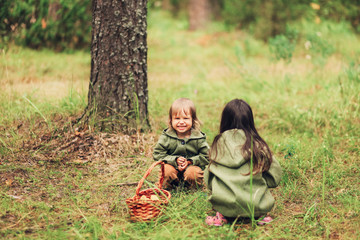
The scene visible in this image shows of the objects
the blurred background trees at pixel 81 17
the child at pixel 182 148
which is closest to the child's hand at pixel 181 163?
the child at pixel 182 148

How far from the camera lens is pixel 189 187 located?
10.4 ft

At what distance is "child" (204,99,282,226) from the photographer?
2.46 metres

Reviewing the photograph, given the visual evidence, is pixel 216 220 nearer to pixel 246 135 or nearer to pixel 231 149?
pixel 231 149

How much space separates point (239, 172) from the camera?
98.9 inches

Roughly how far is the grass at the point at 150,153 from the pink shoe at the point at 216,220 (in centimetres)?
5

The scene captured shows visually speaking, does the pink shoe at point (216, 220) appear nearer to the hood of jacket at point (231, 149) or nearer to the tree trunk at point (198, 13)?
the hood of jacket at point (231, 149)

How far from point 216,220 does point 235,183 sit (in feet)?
1.10

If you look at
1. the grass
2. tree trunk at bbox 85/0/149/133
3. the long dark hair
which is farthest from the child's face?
tree trunk at bbox 85/0/149/133

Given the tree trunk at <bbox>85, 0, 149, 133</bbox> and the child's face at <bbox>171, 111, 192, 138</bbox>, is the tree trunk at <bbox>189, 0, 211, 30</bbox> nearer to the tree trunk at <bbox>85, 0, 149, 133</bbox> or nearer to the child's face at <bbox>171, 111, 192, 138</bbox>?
the tree trunk at <bbox>85, 0, 149, 133</bbox>

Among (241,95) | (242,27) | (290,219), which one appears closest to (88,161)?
(290,219)

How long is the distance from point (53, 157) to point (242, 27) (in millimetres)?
9431

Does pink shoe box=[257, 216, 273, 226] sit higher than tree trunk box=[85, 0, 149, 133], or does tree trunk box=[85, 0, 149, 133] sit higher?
tree trunk box=[85, 0, 149, 133]

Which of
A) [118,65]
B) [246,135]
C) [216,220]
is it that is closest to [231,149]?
[246,135]

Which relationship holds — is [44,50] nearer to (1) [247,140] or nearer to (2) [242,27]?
(1) [247,140]
